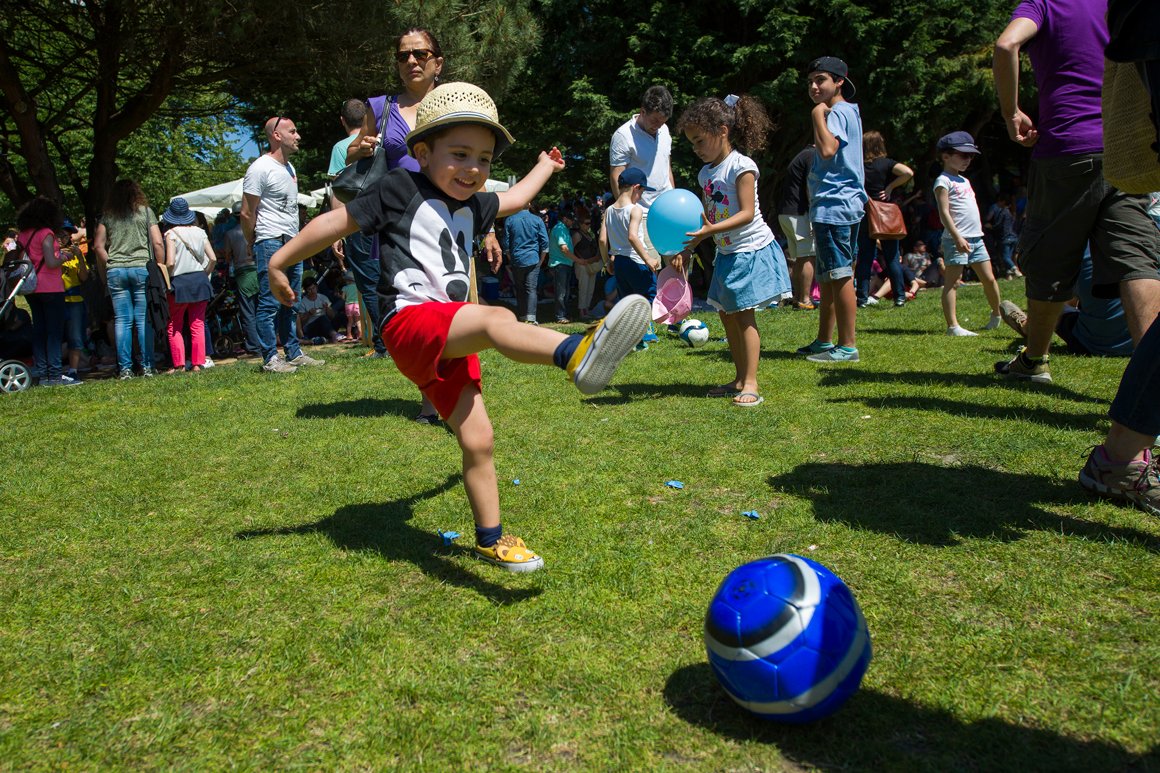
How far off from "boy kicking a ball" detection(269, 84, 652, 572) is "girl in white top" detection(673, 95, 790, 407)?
2.75m

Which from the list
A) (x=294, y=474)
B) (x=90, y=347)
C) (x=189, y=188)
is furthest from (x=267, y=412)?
(x=189, y=188)

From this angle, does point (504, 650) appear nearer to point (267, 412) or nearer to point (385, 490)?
point (385, 490)

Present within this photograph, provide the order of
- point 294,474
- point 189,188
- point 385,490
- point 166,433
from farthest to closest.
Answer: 1. point 189,188
2. point 166,433
3. point 294,474
4. point 385,490

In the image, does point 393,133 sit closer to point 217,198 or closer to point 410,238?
point 410,238

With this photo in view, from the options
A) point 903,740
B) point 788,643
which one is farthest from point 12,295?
point 903,740

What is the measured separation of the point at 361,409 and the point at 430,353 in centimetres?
367

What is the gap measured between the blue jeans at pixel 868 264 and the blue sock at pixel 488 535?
30.3ft

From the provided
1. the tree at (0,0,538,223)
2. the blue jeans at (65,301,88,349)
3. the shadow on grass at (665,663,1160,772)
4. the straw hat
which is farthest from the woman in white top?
the shadow on grass at (665,663,1160,772)

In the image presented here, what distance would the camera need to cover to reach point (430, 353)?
3.32 m

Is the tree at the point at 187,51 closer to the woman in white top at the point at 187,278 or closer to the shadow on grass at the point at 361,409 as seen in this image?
the woman in white top at the point at 187,278

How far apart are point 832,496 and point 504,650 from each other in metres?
1.93

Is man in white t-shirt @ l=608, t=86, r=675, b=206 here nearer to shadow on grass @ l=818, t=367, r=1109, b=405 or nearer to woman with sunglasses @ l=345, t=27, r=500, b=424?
shadow on grass @ l=818, t=367, r=1109, b=405

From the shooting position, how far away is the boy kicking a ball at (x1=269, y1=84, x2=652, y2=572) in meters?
3.38

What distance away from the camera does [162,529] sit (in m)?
4.18
